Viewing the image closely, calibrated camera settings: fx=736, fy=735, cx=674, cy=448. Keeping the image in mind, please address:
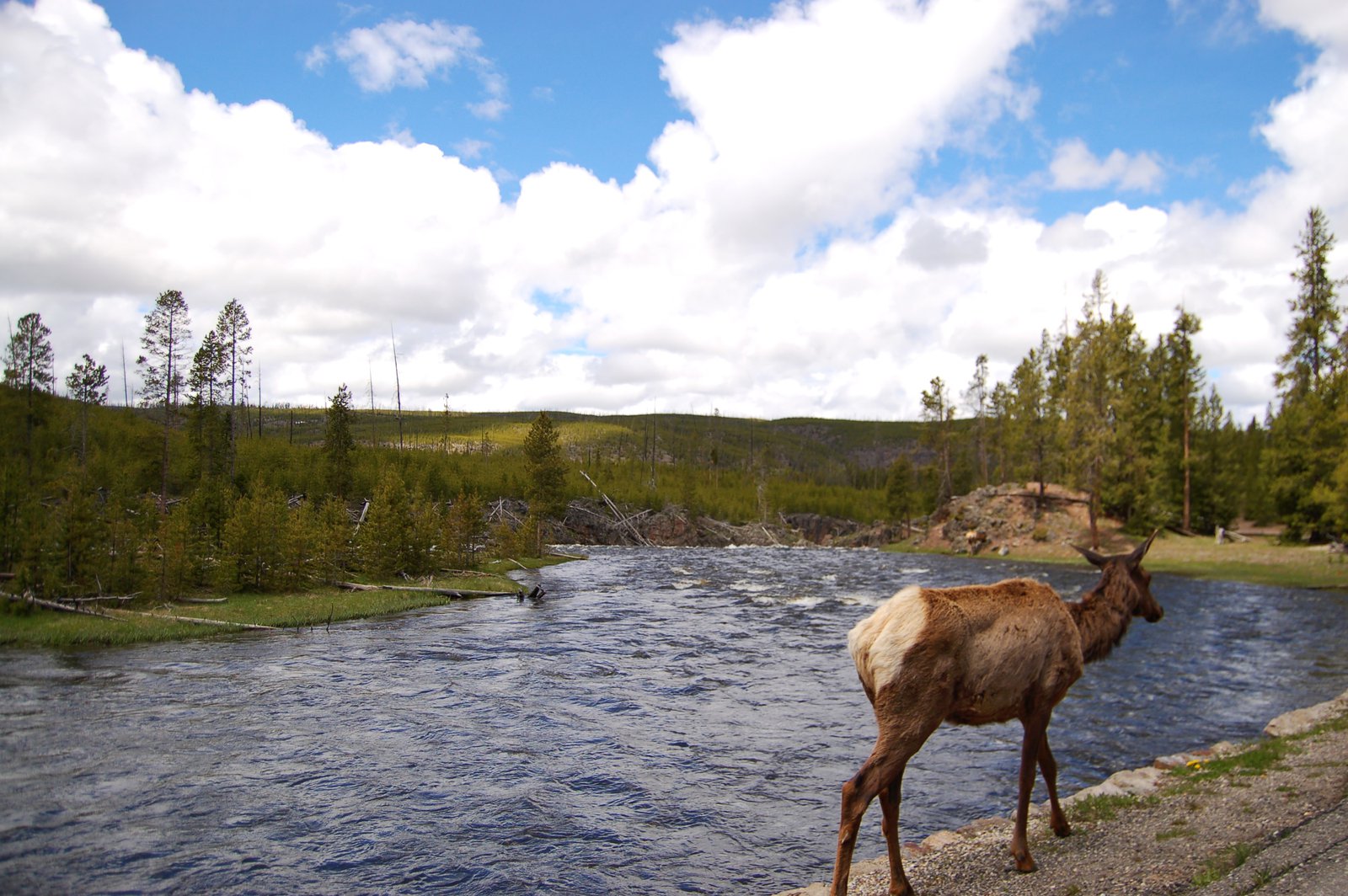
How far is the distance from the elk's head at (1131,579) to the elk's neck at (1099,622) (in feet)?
0.68

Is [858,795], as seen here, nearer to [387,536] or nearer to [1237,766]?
[1237,766]

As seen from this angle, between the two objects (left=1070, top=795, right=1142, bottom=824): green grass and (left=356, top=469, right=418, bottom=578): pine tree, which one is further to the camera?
(left=356, top=469, right=418, bottom=578): pine tree

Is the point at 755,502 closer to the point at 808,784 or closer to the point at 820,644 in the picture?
the point at 820,644

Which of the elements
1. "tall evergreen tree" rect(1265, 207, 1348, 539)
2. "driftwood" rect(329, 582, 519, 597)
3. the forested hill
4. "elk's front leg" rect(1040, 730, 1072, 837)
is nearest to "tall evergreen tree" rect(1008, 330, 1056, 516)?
the forested hill

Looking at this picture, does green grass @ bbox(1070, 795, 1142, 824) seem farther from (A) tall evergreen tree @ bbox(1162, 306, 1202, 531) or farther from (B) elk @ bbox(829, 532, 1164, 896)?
(A) tall evergreen tree @ bbox(1162, 306, 1202, 531)

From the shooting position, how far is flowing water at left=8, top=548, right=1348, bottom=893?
9211mm

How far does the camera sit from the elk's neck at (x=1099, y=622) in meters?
8.65

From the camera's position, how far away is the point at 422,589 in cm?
3447

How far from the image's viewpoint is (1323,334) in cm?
4997

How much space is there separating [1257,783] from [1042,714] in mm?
4936

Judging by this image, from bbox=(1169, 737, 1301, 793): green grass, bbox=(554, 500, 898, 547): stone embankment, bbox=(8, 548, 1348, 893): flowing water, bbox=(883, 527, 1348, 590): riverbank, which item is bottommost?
bbox=(554, 500, 898, 547): stone embankment

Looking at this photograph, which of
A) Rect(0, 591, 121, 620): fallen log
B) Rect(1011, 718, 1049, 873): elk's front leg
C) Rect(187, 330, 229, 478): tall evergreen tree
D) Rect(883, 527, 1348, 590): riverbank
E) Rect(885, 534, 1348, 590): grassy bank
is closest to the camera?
Rect(1011, 718, 1049, 873): elk's front leg

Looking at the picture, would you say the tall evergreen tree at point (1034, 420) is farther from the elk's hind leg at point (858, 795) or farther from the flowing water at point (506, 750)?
the elk's hind leg at point (858, 795)

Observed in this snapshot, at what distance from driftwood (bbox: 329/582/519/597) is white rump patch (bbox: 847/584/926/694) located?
30.5 m
